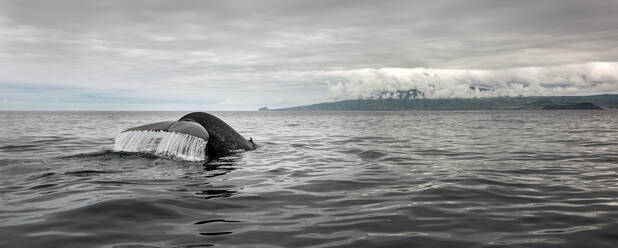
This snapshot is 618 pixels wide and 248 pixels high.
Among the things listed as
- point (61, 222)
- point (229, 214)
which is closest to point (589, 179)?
point (229, 214)

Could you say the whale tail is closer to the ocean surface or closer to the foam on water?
the foam on water

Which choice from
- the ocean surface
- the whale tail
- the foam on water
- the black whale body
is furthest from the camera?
the foam on water

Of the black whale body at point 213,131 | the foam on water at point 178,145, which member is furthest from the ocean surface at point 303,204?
the black whale body at point 213,131

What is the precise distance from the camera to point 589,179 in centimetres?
943

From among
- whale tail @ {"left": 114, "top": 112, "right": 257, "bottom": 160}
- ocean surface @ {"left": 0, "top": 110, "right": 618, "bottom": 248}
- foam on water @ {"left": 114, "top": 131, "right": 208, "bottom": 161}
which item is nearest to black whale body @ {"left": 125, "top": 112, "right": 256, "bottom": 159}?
whale tail @ {"left": 114, "top": 112, "right": 257, "bottom": 160}

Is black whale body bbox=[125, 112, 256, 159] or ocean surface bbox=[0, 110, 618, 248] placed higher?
black whale body bbox=[125, 112, 256, 159]

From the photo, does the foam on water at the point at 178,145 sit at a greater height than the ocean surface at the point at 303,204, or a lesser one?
greater

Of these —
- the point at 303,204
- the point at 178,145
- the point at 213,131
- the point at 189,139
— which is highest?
the point at 213,131

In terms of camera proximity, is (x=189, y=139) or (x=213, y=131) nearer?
(x=189, y=139)

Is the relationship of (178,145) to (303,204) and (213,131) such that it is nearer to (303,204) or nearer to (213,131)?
(213,131)

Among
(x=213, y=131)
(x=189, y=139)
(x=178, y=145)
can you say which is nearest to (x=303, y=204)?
→ (x=189, y=139)

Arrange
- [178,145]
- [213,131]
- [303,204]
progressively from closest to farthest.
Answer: [303,204]
[178,145]
[213,131]

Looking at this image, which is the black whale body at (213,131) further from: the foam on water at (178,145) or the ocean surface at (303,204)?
the ocean surface at (303,204)

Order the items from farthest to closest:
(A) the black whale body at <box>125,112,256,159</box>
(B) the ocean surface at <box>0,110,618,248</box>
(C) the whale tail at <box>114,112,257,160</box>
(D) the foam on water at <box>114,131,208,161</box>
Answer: (D) the foam on water at <box>114,131,208,161</box> < (A) the black whale body at <box>125,112,256,159</box> < (C) the whale tail at <box>114,112,257,160</box> < (B) the ocean surface at <box>0,110,618,248</box>
